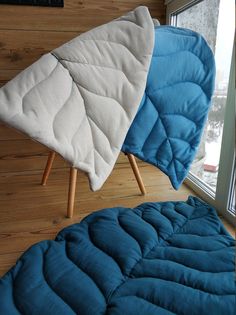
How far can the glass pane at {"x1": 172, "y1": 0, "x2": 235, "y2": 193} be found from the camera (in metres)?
1.07

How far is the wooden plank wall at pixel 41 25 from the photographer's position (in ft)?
4.28

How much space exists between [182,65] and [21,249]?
0.77 m

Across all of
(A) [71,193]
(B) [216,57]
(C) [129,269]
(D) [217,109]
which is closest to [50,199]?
(A) [71,193]

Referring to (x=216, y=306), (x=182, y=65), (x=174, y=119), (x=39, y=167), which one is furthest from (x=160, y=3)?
(x=216, y=306)

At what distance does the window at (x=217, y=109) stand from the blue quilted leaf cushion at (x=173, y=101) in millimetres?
102

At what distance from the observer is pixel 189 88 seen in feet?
3.21

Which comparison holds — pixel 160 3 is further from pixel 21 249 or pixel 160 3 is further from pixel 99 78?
pixel 21 249

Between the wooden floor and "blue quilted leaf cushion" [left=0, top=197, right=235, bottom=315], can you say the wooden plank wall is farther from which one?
"blue quilted leaf cushion" [left=0, top=197, right=235, bottom=315]

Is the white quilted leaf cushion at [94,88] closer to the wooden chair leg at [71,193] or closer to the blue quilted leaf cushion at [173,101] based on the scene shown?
the blue quilted leaf cushion at [173,101]

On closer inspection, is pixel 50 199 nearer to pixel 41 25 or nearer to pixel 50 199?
pixel 50 199

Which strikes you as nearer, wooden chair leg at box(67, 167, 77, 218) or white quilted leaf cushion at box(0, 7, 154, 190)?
white quilted leaf cushion at box(0, 7, 154, 190)

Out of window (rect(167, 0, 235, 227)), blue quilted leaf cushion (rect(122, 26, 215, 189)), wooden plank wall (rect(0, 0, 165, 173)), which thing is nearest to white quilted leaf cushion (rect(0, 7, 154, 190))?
blue quilted leaf cushion (rect(122, 26, 215, 189))

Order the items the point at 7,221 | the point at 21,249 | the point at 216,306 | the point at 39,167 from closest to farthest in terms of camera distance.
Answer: the point at 216,306
the point at 21,249
the point at 7,221
the point at 39,167

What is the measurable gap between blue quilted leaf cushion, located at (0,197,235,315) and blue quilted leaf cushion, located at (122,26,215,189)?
0.21 metres
